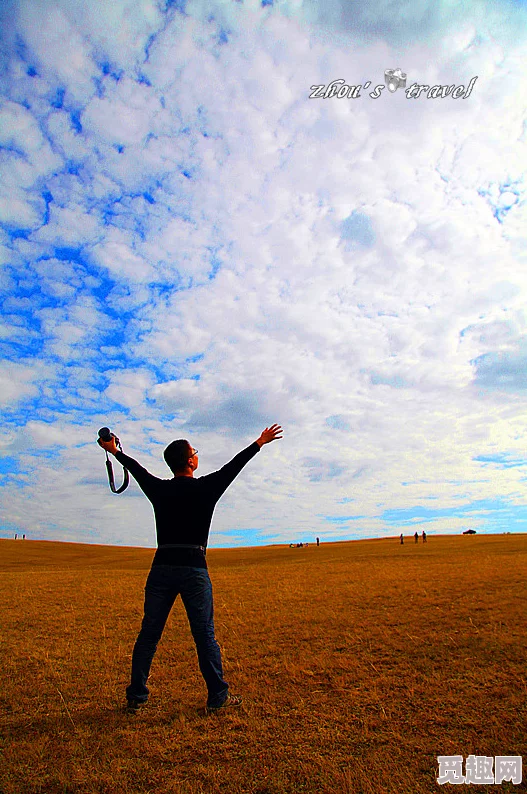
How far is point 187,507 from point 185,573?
91 centimetres

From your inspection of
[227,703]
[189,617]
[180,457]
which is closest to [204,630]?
[189,617]

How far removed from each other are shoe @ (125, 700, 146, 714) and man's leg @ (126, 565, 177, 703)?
48 mm

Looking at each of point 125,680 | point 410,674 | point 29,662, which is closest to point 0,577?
point 29,662

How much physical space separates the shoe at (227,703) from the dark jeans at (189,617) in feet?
0.15

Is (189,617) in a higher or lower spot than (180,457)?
lower

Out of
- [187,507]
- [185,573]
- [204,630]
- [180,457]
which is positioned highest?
[180,457]

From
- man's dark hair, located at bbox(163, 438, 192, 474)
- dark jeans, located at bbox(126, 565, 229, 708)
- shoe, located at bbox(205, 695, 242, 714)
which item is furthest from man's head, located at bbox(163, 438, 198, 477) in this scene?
shoe, located at bbox(205, 695, 242, 714)

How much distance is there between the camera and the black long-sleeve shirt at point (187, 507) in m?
6.98

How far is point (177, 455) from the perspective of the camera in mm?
7500

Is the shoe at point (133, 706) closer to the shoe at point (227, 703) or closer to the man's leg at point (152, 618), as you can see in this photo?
the man's leg at point (152, 618)

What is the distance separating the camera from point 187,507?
278 inches

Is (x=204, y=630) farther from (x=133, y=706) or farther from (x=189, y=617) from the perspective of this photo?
(x=133, y=706)

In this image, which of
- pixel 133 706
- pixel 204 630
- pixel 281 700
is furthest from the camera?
pixel 281 700

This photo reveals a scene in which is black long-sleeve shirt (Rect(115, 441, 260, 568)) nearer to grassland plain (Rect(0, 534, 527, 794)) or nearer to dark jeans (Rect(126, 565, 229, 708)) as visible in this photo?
dark jeans (Rect(126, 565, 229, 708))
